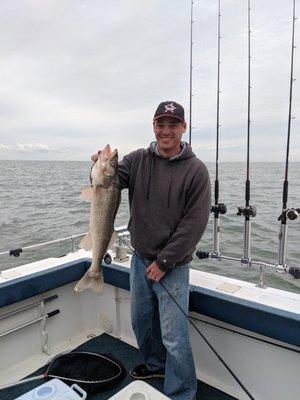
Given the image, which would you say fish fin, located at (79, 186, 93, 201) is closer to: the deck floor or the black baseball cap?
the black baseball cap

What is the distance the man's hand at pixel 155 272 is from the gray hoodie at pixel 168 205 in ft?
0.12

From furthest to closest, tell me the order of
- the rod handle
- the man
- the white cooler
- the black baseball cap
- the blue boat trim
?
the rod handle
the black baseball cap
the man
the blue boat trim
the white cooler

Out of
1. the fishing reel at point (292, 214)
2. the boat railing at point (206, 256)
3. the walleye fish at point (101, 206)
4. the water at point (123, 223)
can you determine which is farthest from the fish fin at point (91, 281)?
the water at point (123, 223)

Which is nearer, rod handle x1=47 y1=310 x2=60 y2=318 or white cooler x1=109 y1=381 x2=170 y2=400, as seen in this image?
white cooler x1=109 y1=381 x2=170 y2=400

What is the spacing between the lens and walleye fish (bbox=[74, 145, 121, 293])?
2713 mm

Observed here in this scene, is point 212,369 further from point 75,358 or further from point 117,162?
point 117,162

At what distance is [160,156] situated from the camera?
2881 mm

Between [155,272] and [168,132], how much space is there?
111 centimetres

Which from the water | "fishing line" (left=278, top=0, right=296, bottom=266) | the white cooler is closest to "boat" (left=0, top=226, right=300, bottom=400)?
"fishing line" (left=278, top=0, right=296, bottom=266)

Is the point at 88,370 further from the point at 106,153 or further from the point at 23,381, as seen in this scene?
the point at 106,153

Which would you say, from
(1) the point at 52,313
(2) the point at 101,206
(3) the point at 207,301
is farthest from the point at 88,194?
(1) the point at 52,313

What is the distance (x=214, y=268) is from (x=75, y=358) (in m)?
5.02

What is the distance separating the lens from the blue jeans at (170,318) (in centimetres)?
279

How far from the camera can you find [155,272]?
8.90ft
